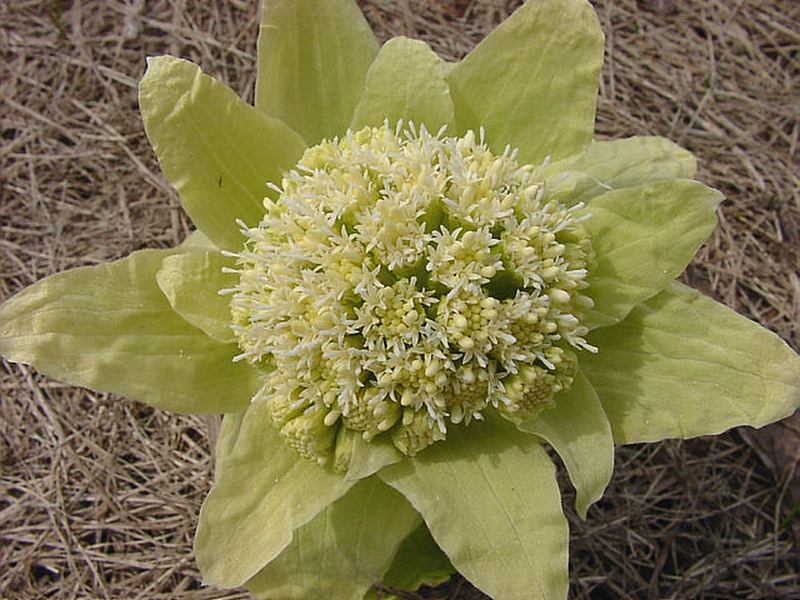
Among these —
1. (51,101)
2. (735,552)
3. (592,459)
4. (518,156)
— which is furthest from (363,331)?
(51,101)

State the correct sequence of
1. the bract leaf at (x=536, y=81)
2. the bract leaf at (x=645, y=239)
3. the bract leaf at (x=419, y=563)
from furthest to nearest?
1. the bract leaf at (x=419, y=563)
2. the bract leaf at (x=536, y=81)
3. the bract leaf at (x=645, y=239)

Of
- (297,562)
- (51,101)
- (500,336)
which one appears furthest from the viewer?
(51,101)

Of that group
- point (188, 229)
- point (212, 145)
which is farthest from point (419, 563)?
point (188, 229)

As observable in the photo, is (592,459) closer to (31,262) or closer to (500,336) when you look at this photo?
(500,336)

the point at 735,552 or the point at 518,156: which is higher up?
the point at 518,156

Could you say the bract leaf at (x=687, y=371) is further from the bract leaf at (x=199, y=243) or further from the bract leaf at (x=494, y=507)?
the bract leaf at (x=199, y=243)

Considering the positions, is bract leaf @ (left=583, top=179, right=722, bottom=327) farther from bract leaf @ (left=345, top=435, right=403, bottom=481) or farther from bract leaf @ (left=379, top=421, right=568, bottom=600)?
bract leaf @ (left=345, top=435, right=403, bottom=481)

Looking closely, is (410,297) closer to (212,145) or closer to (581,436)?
(581,436)

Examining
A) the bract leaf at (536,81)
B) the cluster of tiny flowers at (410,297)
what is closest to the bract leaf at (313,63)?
the bract leaf at (536,81)
